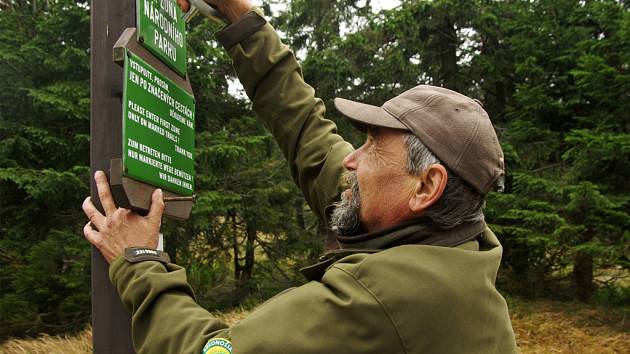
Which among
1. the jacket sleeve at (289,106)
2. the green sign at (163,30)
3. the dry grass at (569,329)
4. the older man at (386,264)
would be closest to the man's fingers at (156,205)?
the older man at (386,264)

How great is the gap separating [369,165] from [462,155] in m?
0.35

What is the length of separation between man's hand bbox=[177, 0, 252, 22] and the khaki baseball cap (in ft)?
2.97

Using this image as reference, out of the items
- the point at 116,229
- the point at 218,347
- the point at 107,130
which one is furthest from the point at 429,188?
the point at 107,130

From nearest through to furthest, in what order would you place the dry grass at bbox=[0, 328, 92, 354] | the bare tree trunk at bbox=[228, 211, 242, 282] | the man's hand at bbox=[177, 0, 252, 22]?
the man's hand at bbox=[177, 0, 252, 22], the dry grass at bbox=[0, 328, 92, 354], the bare tree trunk at bbox=[228, 211, 242, 282]

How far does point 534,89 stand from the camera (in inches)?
373

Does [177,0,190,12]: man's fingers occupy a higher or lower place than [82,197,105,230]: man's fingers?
higher

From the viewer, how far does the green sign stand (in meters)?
2.11

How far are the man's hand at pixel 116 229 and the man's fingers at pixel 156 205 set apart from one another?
14 millimetres

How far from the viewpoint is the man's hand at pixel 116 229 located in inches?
77.1

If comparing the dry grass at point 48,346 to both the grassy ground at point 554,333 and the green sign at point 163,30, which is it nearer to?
the grassy ground at point 554,333

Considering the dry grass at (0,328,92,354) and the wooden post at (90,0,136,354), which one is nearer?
the wooden post at (90,0,136,354)

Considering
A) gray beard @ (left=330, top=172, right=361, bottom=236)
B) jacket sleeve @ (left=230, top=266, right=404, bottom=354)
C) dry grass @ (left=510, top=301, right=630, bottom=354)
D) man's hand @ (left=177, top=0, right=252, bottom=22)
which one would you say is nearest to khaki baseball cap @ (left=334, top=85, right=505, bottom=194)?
gray beard @ (left=330, top=172, right=361, bottom=236)

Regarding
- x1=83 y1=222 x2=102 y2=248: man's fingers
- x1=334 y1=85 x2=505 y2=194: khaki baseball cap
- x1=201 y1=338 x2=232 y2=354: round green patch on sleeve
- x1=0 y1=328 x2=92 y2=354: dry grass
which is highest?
x1=334 y1=85 x2=505 y2=194: khaki baseball cap

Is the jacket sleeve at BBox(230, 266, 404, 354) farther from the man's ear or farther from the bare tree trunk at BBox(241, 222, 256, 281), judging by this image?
the bare tree trunk at BBox(241, 222, 256, 281)
